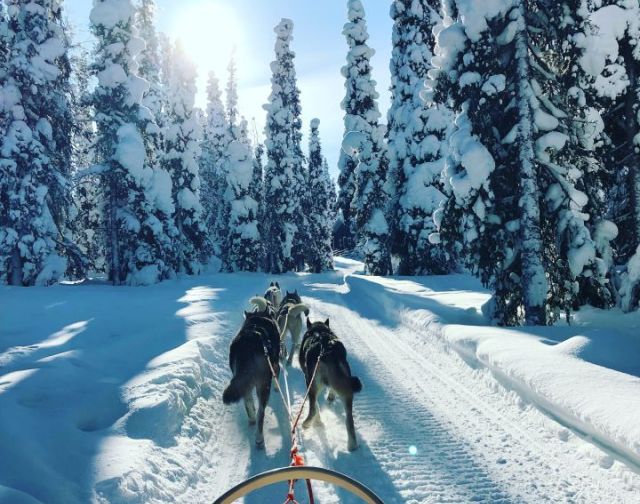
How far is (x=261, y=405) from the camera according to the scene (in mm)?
5809

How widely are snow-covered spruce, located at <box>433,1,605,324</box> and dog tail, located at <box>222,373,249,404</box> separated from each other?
731 cm

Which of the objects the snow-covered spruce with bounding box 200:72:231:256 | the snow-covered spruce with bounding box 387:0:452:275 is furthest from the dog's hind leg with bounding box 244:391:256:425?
the snow-covered spruce with bounding box 200:72:231:256

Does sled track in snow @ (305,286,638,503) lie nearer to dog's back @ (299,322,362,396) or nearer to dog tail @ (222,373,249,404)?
dog's back @ (299,322,362,396)

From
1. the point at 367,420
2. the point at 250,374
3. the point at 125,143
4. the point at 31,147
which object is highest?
the point at 125,143

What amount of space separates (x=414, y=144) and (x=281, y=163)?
17005mm

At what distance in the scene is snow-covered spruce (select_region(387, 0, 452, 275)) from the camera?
1006 inches

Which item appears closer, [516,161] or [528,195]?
[528,195]

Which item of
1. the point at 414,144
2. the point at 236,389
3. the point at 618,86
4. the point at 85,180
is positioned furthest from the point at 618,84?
the point at 85,180

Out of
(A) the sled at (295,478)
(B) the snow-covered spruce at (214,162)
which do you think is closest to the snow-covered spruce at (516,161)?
(A) the sled at (295,478)

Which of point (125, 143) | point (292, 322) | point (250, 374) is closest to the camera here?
point (250, 374)

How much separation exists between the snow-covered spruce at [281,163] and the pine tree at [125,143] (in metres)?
17.2

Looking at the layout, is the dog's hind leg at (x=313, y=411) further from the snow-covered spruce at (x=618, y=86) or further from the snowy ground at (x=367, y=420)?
the snow-covered spruce at (x=618, y=86)

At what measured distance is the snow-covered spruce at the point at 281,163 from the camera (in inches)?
1606

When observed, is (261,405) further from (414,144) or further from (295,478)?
(414,144)
